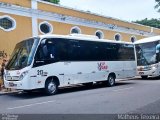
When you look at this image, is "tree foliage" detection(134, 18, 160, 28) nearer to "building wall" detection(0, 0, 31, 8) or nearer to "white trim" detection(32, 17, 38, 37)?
"white trim" detection(32, 17, 38, 37)

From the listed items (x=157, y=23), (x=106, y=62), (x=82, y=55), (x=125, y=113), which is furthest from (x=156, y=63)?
(x=157, y=23)

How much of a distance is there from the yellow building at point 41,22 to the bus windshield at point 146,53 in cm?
486

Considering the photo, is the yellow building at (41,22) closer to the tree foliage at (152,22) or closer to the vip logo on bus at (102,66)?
the vip logo on bus at (102,66)

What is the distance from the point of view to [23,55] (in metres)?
14.4

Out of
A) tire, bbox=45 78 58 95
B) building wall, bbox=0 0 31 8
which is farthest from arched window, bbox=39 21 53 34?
tire, bbox=45 78 58 95

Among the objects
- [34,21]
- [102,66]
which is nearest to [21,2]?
[34,21]

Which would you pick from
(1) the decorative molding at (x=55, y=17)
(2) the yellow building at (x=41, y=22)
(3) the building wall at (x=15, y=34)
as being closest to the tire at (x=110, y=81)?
(2) the yellow building at (x=41, y=22)

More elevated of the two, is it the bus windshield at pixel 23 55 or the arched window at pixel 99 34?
the arched window at pixel 99 34

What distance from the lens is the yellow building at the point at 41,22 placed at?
20.1 metres

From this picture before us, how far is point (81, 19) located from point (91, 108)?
650 inches

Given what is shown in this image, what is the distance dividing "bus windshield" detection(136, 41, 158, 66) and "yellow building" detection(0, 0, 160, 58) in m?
4.86

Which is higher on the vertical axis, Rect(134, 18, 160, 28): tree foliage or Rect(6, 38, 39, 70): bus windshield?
Rect(134, 18, 160, 28): tree foliage

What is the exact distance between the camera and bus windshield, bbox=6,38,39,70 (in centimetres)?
1406

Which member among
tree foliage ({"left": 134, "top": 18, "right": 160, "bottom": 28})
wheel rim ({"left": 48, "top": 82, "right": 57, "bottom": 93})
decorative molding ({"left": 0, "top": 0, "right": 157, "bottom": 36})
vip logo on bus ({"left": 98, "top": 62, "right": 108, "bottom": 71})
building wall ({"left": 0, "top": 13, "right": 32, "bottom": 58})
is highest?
tree foliage ({"left": 134, "top": 18, "right": 160, "bottom": 28})
